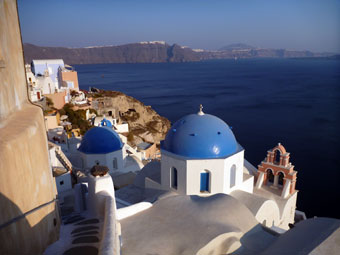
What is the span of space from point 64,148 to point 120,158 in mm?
5722

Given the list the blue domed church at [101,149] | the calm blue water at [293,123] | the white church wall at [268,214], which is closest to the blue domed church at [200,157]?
the white church wall at [268,214]

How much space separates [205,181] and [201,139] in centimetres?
171

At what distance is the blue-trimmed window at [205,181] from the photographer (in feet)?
34.7

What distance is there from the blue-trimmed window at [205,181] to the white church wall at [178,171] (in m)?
0.70

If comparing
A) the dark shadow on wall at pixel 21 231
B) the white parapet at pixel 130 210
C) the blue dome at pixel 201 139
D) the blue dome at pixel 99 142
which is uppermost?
the dark shadow on wall at pixel 21 231

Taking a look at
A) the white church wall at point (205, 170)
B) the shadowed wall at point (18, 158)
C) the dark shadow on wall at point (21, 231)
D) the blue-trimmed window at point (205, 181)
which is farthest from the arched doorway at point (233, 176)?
the shadowed wall at point (18, 158)

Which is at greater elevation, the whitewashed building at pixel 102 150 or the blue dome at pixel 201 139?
the blue dome at pixel 201 139

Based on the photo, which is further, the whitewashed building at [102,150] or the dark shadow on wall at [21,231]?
the whitewashed building at [102,150]

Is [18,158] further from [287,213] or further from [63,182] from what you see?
[287,213]

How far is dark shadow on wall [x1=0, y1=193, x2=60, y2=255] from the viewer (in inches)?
110

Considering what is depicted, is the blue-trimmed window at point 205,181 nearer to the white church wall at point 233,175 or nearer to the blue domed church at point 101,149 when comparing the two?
the white church wall at point 233,175

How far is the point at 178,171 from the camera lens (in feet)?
34.8

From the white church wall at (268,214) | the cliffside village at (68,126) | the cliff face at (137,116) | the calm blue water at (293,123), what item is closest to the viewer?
the white church wall at (268,214)

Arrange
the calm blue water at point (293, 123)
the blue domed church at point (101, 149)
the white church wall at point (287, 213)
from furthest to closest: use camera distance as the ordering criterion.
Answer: the calm blue water at point (293, 123) < the blue domed church at point (101, 149) < the white church wall at point (287, 213)
